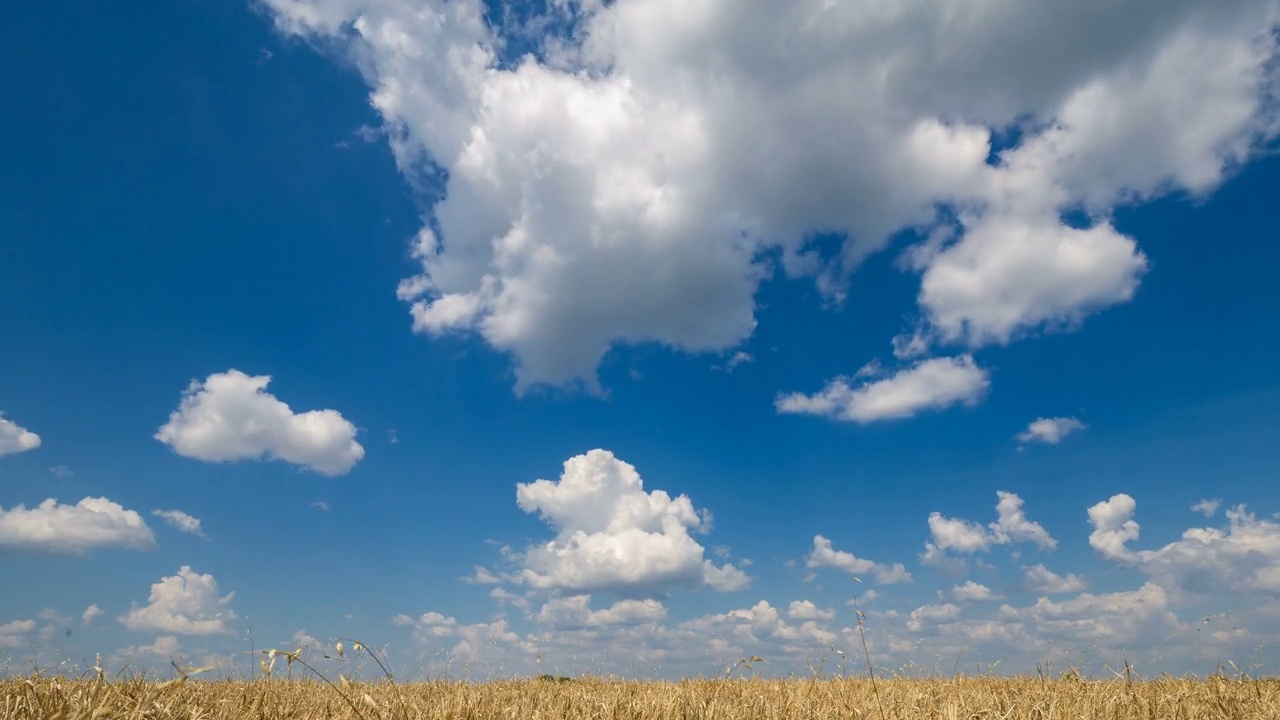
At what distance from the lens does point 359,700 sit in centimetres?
631

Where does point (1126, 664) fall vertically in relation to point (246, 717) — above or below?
above

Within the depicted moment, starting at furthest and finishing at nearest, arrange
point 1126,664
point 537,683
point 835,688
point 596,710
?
1. point 537,683
2. point 835,688
3. point 1126,664
4. point 596,710

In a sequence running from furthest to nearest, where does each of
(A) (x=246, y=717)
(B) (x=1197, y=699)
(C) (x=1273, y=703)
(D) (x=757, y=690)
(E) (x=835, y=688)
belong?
(E) (x=835, y=688) < (D) (x=757, y=690) < (B) (x=1197, y=699) < (C) (x=1273, y=703) < (A) (x=246, y=717)

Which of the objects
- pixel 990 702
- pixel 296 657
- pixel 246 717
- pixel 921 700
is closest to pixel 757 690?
pixel 921 700

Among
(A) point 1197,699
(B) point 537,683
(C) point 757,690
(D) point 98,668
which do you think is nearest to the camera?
(D) point 98,668

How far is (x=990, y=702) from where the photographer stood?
7.57m

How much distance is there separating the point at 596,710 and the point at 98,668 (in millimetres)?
3695

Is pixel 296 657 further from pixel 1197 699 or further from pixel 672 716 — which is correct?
pixel 1197 699

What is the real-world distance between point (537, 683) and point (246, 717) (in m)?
8.08

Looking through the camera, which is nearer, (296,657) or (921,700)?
(296,657)

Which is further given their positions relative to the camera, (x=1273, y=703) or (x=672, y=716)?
(x=1273, y=703)

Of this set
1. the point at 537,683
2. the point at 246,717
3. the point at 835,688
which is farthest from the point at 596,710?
the point at 537,683

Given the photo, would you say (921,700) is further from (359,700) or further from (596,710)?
(359,700)

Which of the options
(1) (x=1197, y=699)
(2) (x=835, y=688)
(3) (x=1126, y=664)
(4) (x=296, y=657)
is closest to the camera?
(4) (x=296, y=657)
